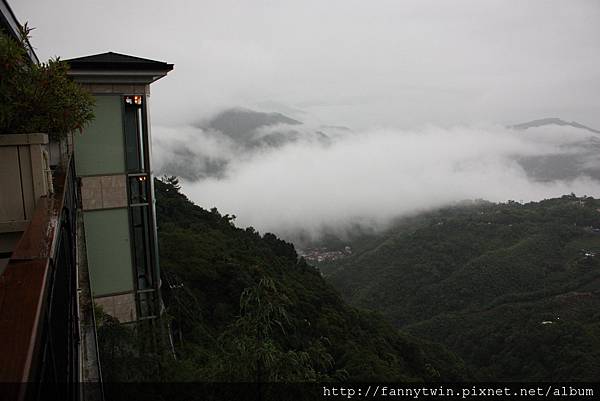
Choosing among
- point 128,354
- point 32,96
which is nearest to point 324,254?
point 128,354

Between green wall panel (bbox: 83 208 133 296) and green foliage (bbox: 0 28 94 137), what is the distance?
457cm

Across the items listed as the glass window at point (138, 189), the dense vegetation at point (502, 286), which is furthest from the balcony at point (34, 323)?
the dense vegetation at point (502, 286)

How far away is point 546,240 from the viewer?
7400 centimetres

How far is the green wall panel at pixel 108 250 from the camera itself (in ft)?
24.8

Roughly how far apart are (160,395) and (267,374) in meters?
1.08

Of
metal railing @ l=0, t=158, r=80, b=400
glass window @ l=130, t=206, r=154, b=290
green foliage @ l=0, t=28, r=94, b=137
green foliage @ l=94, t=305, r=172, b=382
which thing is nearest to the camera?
metal railing @ l=0, t=158, r=80, b=400

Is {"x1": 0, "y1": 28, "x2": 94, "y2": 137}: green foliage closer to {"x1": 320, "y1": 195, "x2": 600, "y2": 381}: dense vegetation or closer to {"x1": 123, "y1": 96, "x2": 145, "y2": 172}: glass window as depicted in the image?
{"x1": 123, "y1": 96, "x2": 145, "y2": 172}: glass window

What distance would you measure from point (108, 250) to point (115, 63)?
3061mm

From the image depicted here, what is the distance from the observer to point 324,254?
344ft

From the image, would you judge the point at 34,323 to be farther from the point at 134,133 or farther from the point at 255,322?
the point at 134,133

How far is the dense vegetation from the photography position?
40.0 m

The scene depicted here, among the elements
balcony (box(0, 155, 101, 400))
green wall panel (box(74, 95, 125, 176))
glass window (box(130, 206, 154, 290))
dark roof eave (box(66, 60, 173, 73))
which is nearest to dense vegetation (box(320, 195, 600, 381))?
glass window (box(130, 206, 154, 290))

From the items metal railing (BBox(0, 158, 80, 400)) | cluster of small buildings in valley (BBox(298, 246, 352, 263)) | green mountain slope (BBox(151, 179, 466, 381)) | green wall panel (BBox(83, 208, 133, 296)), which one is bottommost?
cluster of small buildings in valley (BBox(298, 246, 352, 263))

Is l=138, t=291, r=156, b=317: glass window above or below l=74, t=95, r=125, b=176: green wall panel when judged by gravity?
below
